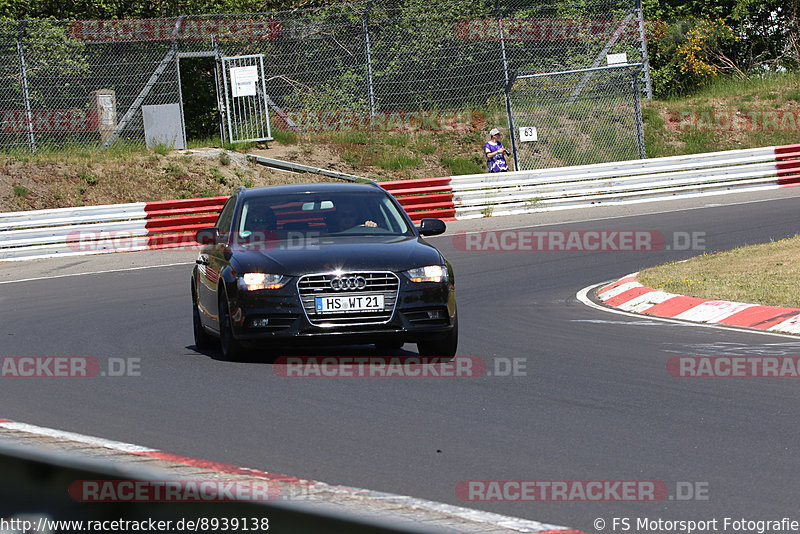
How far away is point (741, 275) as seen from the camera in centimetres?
1262

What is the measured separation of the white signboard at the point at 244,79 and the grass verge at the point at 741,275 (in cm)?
1389

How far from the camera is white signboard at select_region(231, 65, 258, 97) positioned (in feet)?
86.1

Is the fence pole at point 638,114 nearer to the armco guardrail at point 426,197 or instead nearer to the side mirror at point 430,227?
the armco guardrail at point 426,197

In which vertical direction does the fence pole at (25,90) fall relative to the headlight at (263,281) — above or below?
above

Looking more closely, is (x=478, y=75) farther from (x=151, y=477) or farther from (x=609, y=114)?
(x=151, y=477)

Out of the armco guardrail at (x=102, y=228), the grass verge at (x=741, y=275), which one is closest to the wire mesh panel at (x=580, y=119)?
the armco guardrail at (x=102, y=228)

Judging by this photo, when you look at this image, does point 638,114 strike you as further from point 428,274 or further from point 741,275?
point 428,274

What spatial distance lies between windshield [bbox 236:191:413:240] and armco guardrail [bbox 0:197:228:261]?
11.5 m

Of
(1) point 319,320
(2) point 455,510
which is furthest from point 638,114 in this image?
(2) point 455,510

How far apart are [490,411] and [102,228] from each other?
15.3m

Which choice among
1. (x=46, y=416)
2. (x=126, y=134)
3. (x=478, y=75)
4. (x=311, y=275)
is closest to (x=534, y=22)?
(x=478, y=75)

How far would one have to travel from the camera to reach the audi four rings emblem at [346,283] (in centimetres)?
855

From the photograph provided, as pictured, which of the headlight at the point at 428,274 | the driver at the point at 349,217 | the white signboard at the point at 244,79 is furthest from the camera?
the white signboard at the point at 244,79

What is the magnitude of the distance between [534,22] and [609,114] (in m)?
2.89
